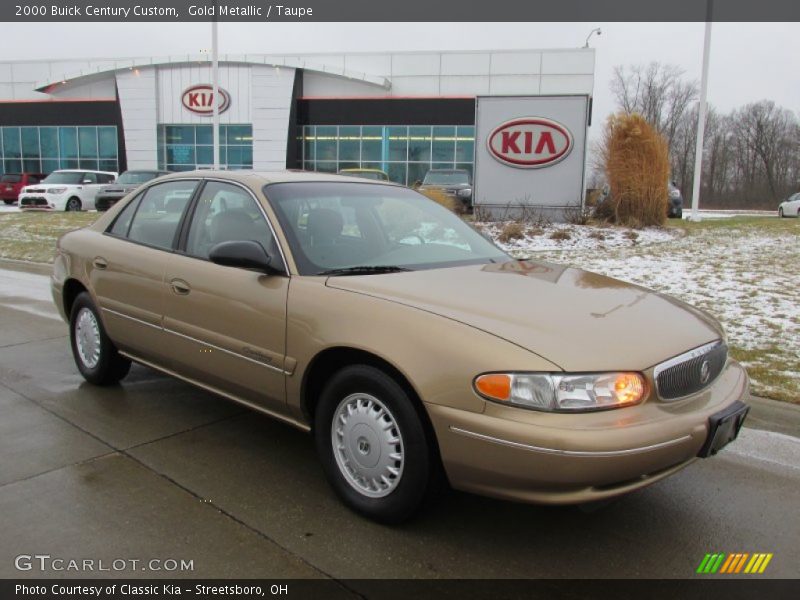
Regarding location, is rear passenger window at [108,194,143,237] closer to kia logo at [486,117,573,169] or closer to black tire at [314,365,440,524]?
black tire at [314,365,440,524]

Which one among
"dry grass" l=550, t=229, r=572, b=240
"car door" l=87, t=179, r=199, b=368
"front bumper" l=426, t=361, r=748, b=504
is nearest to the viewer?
"front bumper" l=426, t=361, r=748, b=504

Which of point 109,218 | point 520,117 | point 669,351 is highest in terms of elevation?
point 520,117

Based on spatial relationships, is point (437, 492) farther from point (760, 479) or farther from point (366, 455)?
point (760, 479)

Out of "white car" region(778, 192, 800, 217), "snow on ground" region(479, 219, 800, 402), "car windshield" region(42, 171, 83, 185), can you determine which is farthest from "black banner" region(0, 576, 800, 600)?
"white car" region(778, 192, 800, 217)

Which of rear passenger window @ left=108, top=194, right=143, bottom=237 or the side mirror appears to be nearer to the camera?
the side mirror

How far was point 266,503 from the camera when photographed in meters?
3.20

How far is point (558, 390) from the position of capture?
2.48 metres

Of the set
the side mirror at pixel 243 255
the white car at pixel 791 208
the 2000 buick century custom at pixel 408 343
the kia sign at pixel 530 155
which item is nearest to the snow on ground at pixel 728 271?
the kia sign at pixel 530 155

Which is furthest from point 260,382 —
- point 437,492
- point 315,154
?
point 315,154

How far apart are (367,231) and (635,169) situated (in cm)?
1310

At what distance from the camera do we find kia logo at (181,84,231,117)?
37.1 m

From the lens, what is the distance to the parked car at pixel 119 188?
838 inches

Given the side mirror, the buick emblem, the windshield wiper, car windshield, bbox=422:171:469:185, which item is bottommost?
the buick emblem

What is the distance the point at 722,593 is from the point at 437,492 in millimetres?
1180
